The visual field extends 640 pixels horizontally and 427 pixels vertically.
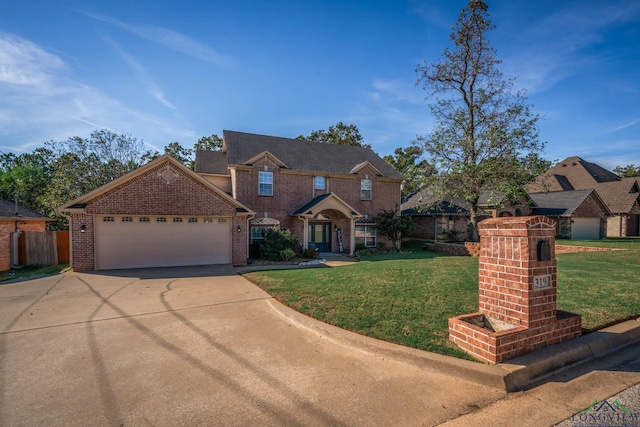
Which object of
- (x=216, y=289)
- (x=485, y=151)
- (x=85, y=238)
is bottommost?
(x=216, y=289)

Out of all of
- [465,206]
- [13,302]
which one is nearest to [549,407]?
[13,302]

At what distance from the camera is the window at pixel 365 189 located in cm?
2111

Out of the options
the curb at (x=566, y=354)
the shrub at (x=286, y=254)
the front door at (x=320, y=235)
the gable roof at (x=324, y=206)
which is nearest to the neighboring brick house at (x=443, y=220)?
the gable roof at (x=324, y=206)

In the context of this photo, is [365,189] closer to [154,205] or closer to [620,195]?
Answer: [154,205]

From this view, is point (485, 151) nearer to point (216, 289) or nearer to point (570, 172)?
point (216, 289)

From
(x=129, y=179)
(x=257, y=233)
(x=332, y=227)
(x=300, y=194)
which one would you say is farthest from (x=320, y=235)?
(x=129, y=179)

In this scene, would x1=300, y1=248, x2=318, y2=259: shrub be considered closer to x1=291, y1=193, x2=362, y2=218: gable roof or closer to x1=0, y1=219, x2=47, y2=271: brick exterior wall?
x1=291, y1=193, x2=362, y2=218: gable roof

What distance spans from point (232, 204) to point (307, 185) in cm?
617

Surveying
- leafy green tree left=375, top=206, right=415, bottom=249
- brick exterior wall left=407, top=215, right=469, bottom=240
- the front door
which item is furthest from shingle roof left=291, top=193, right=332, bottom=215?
brick exterior wall left=407, top=215, right=469, bottom=240

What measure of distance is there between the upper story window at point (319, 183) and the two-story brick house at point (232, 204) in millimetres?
65

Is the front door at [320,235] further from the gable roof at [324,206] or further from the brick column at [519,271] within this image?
the brick column at [519,271]

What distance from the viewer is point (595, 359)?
3.96 meters

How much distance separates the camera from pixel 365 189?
69.8 ft

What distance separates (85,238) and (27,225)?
1009 centimetres
